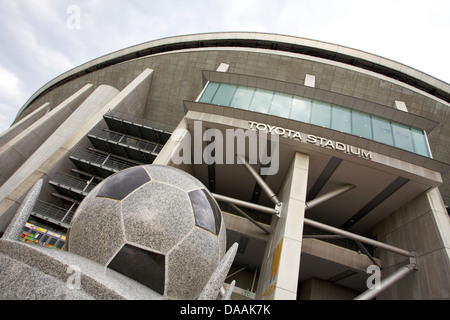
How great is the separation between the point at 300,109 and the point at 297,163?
3695mm

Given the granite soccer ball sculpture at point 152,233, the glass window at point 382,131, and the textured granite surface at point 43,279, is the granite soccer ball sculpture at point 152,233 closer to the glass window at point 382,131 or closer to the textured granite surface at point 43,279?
the textured granite surface at point 43,279

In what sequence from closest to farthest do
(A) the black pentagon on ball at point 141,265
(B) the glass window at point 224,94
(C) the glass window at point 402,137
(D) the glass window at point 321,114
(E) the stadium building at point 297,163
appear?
(A) the black pentagon on ball at point 141,265, (E) the stadium building at point 297,163, (C) the glass window at point 402,137, (D) the glass window at point 321,114, (B) the glass window at point 224,94

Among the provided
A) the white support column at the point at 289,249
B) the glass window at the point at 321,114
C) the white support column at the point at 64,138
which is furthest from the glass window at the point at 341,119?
the white support column at the point at 64,138

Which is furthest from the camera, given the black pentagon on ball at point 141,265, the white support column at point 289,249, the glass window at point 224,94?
the glass window at point 224,94

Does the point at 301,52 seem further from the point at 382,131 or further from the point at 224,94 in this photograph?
the point at 382,131

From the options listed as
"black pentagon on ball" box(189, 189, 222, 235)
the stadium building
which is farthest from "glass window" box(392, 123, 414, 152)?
"black pentagon on ball" box(189, 189, 222, 235)

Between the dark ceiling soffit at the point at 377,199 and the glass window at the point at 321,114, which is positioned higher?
the glass window at the point at 321,114

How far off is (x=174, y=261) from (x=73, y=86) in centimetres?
3400

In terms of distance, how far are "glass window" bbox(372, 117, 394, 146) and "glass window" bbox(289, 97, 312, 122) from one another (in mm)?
3888

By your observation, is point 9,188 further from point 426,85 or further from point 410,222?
point 426,85

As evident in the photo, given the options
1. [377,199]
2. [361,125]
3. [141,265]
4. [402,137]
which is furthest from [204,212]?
[402,137]

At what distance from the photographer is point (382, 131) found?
514 inches

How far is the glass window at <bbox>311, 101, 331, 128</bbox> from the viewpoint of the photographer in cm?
1291

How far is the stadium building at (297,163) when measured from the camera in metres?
11.1
